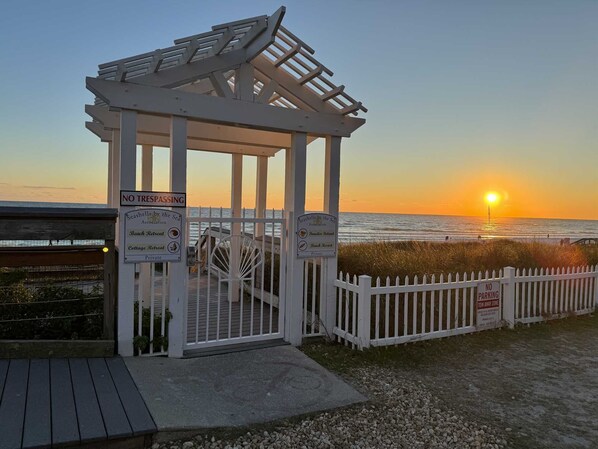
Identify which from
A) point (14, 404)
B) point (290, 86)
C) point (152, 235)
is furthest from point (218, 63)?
point (14, 404)

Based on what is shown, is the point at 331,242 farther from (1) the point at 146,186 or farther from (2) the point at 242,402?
(1) the point at 146,186

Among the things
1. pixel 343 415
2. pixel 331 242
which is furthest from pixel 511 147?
pixel 343 415

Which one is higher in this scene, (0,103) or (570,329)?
(0,103)

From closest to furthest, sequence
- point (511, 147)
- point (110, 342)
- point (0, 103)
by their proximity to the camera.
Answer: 1. point (110, 342)
2. point (0, 103)
3. point (511, 147)

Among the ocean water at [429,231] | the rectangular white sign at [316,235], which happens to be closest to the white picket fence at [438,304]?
the rectangular white sign at [316,235]

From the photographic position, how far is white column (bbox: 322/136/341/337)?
547cm

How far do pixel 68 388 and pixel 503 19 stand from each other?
1066 cm

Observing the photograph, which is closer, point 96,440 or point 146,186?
point 96,440

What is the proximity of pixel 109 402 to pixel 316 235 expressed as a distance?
10.1ft

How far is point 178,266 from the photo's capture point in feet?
14.7

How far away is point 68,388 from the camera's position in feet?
11.2

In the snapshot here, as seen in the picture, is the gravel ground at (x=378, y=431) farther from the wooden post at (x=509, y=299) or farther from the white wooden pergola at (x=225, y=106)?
the wooden post at (x=509, y=299)

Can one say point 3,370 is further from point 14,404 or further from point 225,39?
point 225,39

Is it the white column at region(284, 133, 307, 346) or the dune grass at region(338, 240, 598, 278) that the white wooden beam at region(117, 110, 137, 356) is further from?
the dune grass at region(338, 240, 598, 278)
